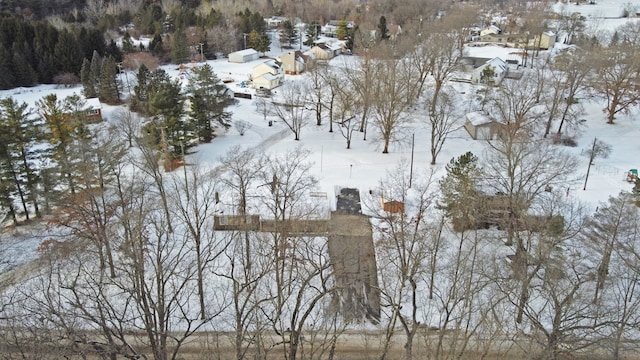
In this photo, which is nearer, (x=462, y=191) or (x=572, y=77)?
(x=462, y=191)

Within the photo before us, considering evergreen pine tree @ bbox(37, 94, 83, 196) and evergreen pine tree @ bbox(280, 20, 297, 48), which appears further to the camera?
evergreen pine tree @ bbox(280, 20, 297, 48)

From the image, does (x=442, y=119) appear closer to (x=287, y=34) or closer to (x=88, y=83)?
(x=88, y=83)

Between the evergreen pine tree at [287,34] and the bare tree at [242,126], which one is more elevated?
the evergreen pine tree at [287,34]

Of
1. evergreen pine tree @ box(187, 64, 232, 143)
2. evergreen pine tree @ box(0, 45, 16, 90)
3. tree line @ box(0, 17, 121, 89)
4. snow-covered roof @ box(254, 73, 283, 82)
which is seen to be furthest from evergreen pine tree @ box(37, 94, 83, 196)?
tree line @ box(0, 17, 121, 89)

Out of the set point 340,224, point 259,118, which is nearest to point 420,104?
point 259,118

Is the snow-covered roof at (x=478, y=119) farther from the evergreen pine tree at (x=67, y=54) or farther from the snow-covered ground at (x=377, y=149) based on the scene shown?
the evergreen pine tree at (x=67, y=54)

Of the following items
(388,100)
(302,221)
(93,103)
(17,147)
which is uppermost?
(388,100)

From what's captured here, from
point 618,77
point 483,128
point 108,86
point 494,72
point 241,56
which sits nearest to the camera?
point 483,128

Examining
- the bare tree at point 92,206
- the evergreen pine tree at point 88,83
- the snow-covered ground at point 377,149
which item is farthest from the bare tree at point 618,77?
the evergreen pine tree at point 88,83

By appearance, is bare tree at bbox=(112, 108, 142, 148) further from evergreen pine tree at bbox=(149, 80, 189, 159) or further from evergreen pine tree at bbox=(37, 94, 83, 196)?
evergreen pine tree at bbox=(37, 94, 83, 196)

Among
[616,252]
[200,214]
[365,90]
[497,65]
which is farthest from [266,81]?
[616,252]

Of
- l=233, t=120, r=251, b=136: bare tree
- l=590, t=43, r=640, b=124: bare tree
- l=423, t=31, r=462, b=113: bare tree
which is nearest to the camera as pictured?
l=233, t=120, r=251, b=136: bare tree

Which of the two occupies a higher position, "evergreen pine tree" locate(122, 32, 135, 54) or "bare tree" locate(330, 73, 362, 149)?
"evergreen pine tree" locate(122, 32, 135, 54)

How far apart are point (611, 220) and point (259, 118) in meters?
22.7
